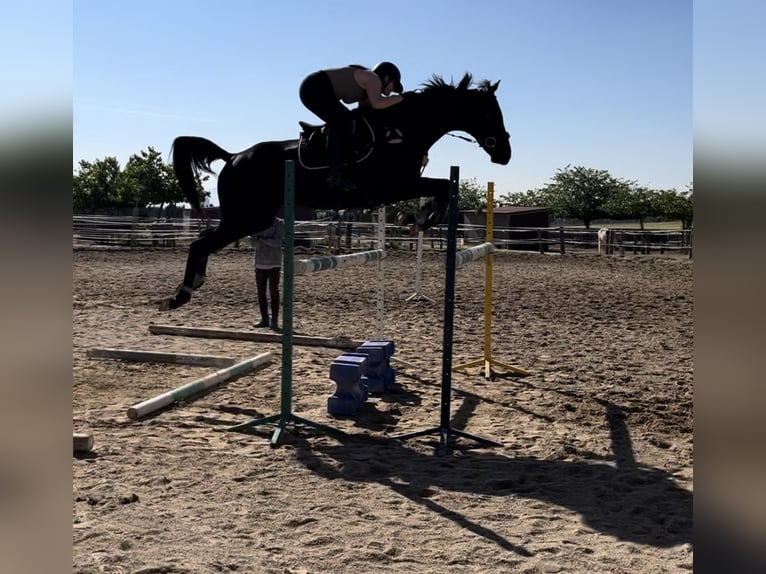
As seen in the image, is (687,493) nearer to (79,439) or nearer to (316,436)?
(316,436)

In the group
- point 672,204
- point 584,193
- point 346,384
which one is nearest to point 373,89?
point 346,384

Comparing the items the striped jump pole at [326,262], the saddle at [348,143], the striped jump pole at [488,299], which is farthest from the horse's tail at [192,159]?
the striped jump pole at [488,299]

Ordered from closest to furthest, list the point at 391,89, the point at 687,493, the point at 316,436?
the point at 687,493, the point at 316,436, the point at 391,89

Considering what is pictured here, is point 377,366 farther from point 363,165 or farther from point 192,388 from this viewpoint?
point 363,165

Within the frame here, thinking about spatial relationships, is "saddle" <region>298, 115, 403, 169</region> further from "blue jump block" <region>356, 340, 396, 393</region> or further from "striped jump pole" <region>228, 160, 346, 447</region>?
"blue jump block" <region>356, 340, 396, 393</region>

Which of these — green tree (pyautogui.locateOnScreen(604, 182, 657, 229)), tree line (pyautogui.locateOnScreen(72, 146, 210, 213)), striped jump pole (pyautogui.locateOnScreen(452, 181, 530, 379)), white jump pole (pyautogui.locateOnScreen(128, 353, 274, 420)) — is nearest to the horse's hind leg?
white jump pole (pyautogui.locateOnScreen(128, 353, 274, 420))

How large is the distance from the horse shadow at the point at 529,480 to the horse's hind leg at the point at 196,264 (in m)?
1.34

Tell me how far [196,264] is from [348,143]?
133 cm

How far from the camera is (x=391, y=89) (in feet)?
13.9

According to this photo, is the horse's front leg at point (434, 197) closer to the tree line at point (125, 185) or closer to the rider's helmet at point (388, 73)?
the rider's helmet at point (388, 73)

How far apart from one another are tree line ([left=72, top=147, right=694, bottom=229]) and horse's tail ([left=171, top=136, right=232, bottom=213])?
74.3ft
